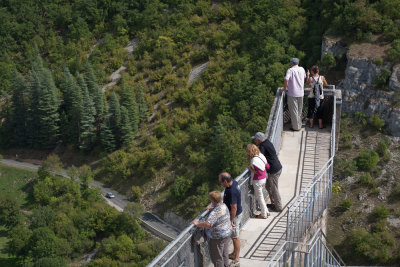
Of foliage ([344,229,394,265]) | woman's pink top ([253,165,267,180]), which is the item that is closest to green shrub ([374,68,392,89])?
foliage ([344,229,394,265])

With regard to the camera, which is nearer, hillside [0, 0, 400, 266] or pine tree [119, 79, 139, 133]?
hillside [0, 0, 400, 266]

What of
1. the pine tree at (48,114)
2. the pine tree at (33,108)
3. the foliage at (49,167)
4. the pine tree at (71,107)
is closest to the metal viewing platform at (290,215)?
the foliage at (49,167)

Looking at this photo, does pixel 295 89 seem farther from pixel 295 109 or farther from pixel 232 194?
pixel 232 194

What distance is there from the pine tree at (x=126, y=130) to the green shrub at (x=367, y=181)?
77.0 feet

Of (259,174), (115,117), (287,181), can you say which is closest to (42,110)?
(115,117)

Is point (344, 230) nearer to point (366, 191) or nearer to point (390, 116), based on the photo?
point (366, 191)

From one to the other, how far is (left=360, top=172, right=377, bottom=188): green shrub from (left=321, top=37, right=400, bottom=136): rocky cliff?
3.90 meters

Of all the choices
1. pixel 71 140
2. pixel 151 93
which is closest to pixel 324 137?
pixel 151 93

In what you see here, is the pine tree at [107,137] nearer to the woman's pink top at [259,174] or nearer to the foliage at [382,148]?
the foliage at [382,148]

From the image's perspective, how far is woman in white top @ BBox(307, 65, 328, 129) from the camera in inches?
663

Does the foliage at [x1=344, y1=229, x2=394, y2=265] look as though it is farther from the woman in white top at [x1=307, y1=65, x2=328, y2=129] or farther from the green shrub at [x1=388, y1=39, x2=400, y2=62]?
the woman in white top at [x1=307, y1=65, x2=328, y2=129]

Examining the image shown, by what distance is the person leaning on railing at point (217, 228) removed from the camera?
10.2m

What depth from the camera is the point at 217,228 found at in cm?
1030

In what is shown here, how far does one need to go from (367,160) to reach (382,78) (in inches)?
240
